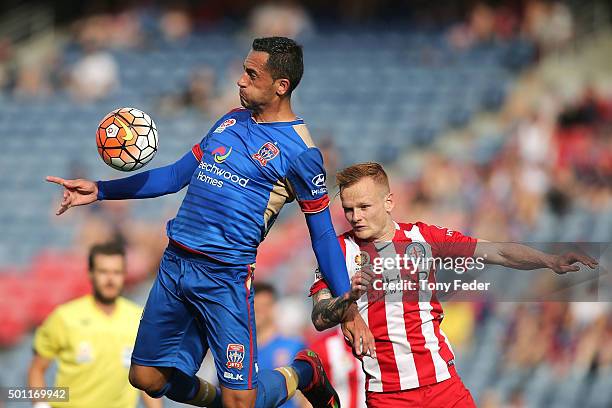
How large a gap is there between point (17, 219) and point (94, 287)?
8433 mm

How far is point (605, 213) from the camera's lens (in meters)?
13.3

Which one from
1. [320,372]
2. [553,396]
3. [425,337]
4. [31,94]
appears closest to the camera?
[425,337]

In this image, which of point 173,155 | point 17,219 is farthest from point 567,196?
point 17,219

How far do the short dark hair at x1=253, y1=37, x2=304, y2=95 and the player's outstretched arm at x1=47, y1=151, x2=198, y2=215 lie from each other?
0.74 meters

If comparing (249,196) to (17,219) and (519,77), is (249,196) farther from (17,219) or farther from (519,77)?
(519,77)

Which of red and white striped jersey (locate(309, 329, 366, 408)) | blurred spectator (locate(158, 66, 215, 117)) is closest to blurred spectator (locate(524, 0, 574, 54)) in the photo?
blurred spectator (locate(158, 66, 215, 117))

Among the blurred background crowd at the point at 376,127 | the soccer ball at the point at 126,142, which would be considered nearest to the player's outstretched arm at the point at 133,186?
the soccer ball at the point at 126,142

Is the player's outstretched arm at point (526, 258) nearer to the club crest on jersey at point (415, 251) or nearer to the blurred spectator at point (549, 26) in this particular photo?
the club crest on jersey at point (415, 251)

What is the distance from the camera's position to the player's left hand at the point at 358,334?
16.7ft

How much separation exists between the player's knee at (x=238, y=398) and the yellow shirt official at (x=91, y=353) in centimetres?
134

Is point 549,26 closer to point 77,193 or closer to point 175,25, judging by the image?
point 175,25

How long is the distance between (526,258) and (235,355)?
1619mm

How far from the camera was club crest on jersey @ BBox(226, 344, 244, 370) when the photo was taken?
5566mm

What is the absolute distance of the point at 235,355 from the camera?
Answer: 5578mm
